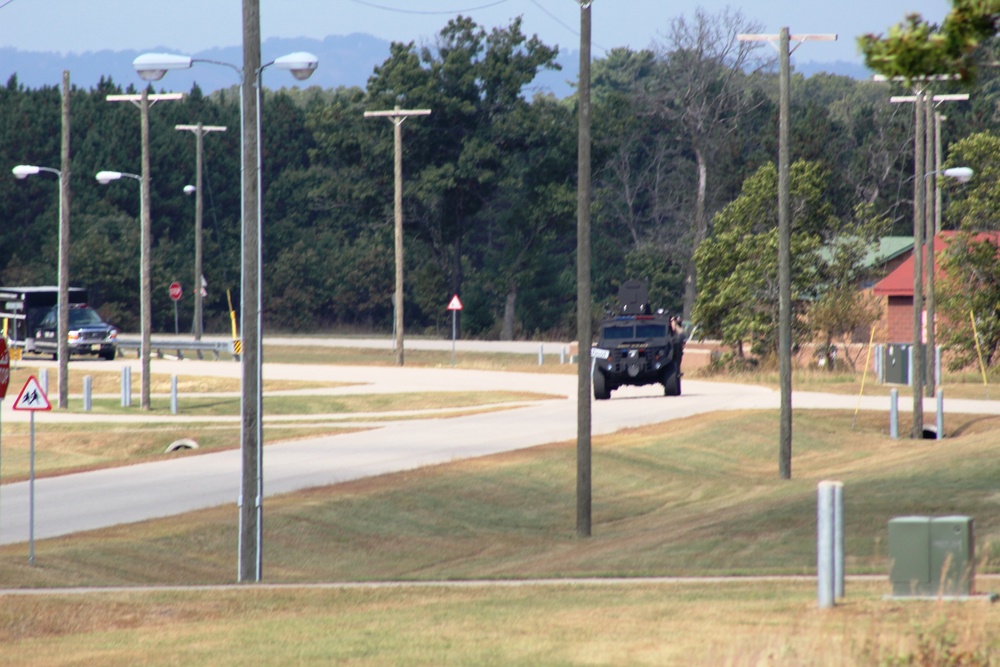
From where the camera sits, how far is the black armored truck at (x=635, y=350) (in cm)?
3516

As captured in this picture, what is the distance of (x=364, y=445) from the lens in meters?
27.6

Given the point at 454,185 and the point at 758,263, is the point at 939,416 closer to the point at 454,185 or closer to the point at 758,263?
the point at 758,263

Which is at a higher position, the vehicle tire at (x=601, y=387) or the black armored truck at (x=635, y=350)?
the black armored truck at (x=635, y=350)

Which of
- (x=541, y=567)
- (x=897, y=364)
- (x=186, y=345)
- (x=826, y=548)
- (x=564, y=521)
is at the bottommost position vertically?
(x=564, y=521)

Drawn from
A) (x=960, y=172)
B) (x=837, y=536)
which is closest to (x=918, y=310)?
(x=960, y=172)

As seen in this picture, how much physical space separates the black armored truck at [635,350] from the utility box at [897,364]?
28.7 ft

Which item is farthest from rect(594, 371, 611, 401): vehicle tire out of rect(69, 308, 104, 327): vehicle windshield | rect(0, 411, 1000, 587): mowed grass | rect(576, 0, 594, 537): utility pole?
rect(69, 308, 104, 327): vehicle windshield

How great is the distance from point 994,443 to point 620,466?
21.5ft

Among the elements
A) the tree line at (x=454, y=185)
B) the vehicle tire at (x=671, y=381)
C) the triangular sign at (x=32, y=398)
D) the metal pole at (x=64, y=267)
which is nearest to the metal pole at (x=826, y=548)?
the triangular sign at (x=32, y=398)

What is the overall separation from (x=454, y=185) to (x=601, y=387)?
3437cm

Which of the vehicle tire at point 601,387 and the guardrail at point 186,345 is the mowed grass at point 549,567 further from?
the guardrail at point 186,345

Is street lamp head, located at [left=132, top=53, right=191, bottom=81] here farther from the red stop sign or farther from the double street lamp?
the red stop sign

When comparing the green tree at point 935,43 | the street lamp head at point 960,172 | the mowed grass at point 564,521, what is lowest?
the mowed grass at point 564,521

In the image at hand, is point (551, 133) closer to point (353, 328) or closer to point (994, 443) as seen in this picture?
point (353, 328)
